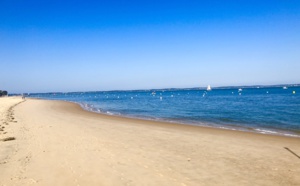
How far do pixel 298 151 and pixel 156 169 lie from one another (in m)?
7.36

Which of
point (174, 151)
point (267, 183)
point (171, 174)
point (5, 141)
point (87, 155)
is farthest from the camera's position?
point (5, 141)

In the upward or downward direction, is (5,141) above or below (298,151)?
above

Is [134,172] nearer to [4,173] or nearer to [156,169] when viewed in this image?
[156,169]

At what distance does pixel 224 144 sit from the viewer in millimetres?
13203

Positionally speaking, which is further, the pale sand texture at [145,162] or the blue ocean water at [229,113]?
the blue ocean water at [229,113]

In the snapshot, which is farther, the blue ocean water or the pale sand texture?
the blue ocean water

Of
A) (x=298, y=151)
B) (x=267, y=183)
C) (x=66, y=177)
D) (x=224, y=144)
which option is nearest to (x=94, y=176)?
(x=66, y=177)

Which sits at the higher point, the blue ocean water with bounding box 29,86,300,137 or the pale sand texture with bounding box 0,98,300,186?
the pale sand texture with bounding box 0,98,300,186

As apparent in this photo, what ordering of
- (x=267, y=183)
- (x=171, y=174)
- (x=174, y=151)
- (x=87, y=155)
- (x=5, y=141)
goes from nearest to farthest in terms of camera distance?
(x=267, y=183)
(x=171, y=174)
(x=87, y=155)
(x=174, y=151)
(x=5, y=141)

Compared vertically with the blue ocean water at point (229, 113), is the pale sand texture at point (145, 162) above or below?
above

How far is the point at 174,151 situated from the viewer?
11.4 m

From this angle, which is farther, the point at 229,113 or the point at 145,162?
the point at 229,113

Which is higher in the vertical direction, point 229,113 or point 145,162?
point 145,162

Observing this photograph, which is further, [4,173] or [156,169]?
[156,169]
